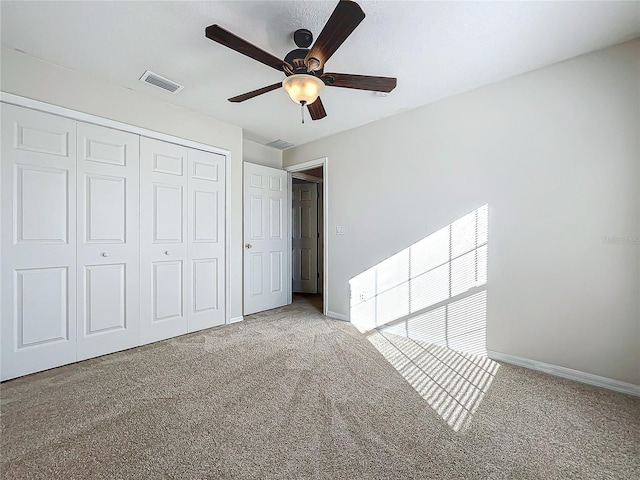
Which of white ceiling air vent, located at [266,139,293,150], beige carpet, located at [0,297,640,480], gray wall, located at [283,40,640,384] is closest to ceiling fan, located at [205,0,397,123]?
gray wall, located at [283,40,640,384]

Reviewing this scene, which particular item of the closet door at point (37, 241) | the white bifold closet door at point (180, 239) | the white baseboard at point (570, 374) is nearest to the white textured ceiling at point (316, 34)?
the closet door at point (37, 241)

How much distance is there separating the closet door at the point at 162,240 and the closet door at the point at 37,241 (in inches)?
21.3

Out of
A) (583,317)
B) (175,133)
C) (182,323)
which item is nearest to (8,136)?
(175,133)

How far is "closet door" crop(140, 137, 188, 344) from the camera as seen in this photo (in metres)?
2.84

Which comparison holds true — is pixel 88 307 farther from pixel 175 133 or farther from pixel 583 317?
pixel 583 317

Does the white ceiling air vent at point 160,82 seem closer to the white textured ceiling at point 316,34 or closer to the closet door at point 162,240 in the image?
the white textured ceiling at point 316,34

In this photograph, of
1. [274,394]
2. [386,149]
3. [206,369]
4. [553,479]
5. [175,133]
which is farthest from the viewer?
[386,149]

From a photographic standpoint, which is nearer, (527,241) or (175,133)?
(527,241)

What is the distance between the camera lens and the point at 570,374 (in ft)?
7.11

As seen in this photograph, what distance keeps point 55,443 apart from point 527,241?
11.0ft

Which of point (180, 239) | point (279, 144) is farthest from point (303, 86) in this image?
point (279, 144)

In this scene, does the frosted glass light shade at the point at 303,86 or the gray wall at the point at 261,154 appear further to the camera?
the gray wall at the point at 261,154

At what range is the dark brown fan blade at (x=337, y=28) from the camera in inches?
51.8

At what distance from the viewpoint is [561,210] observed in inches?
86.8
